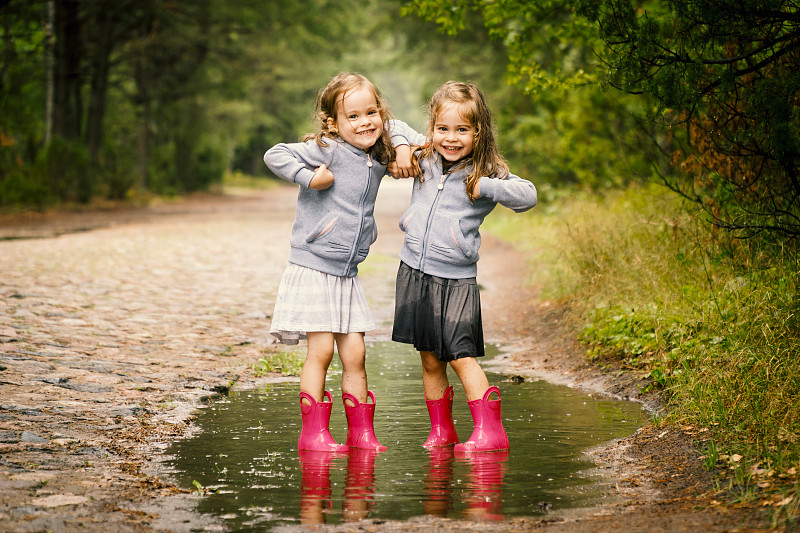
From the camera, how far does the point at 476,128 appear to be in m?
4.66

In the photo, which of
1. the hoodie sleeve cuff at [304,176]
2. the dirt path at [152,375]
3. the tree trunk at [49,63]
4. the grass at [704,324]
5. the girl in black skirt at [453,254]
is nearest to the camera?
the dirt path at [152,375]

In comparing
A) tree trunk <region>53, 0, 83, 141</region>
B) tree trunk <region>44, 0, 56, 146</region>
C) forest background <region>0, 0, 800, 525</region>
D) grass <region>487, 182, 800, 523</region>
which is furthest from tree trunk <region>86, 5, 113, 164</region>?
grass <region>487, 182, 800, 523</region>

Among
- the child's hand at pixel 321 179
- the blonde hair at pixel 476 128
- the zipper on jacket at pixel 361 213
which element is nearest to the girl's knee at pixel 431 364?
the zipper on jacket at pixel 361 213

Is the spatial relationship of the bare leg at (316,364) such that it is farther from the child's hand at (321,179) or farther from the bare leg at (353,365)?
the child's hand at (321,179)

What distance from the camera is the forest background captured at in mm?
4832

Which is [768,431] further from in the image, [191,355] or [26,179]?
[26,179]

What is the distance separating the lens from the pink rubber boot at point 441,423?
465 cm

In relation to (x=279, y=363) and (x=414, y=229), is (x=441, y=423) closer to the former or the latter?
(x=414, y=229)

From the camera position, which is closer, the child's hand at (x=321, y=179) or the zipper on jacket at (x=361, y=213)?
the child's hand at (x=321, y=179)

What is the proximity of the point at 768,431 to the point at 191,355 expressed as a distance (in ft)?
14.1

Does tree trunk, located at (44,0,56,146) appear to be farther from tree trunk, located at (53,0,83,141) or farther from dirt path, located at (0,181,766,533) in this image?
dirt path, located at (0,181,766,533)

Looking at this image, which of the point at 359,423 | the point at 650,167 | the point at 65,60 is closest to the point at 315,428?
the point at 359,423

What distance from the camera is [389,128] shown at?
480 centimetres

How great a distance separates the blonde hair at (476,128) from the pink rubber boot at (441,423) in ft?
3.38
